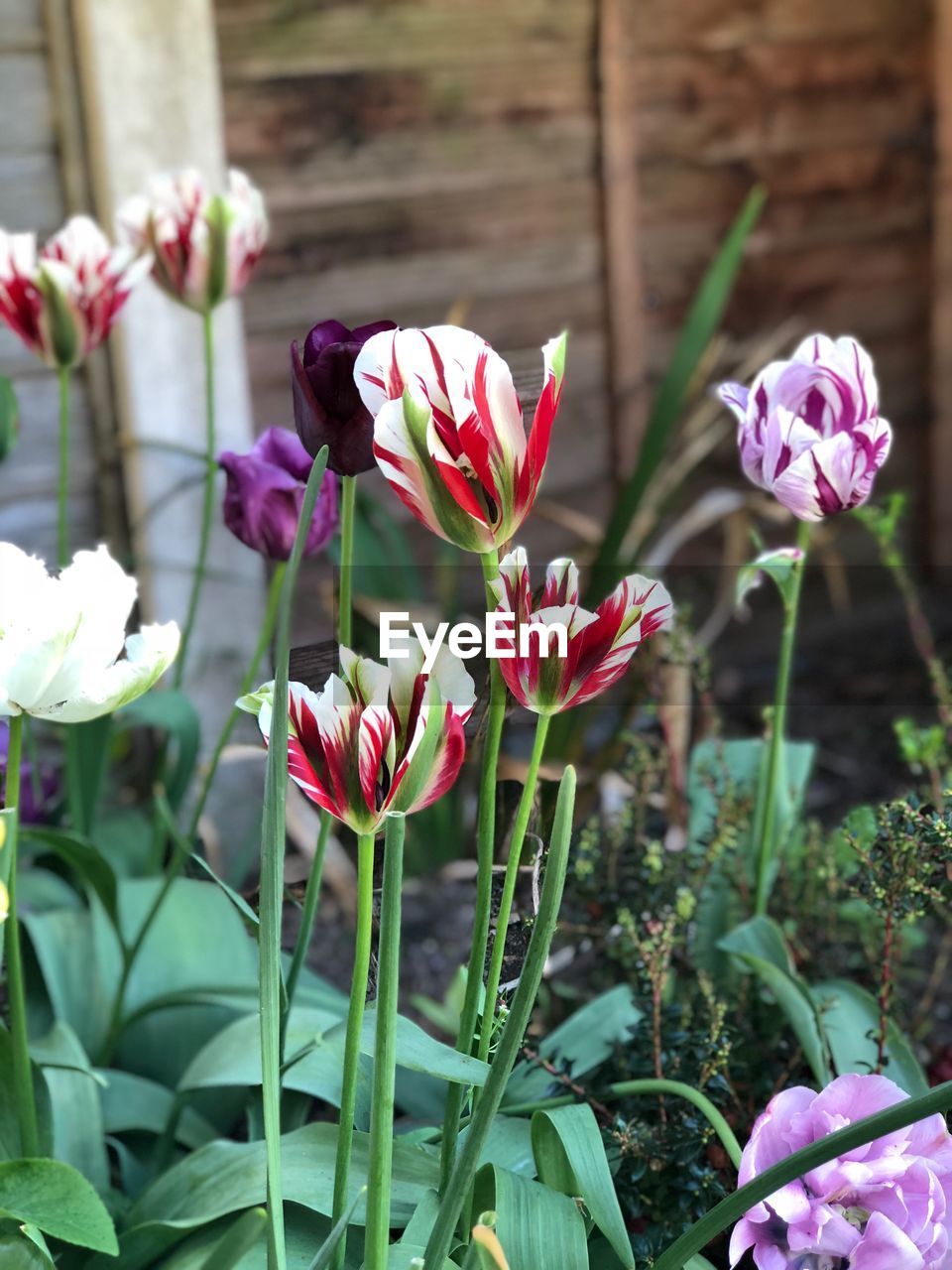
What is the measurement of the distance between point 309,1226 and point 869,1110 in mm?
313

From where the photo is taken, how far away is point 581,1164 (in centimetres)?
73

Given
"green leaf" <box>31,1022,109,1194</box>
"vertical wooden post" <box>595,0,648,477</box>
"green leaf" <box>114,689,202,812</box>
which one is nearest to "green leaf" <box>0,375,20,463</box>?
"green leaf" <box>114,689,202,812</box>

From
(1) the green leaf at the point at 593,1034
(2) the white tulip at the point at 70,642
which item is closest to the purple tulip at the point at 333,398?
(2) the white tulip at the point at 70,642

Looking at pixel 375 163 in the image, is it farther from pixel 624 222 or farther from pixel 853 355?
pixel 853 355

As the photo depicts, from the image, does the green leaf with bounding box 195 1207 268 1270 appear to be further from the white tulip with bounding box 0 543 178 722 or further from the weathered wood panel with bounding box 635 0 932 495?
the weathered wood panel with bounding box 635 0 932 495

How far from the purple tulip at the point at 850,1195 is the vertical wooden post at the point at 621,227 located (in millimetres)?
2019

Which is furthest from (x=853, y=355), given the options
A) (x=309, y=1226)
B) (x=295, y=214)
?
(x=295, y=214)

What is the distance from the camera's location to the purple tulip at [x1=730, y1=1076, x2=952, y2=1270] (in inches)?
26.8

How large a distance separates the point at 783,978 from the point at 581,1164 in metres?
0.26

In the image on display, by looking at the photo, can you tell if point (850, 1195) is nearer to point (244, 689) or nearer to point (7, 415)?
point (244, 689)

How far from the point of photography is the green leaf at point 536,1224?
716mm

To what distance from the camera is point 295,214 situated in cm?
226

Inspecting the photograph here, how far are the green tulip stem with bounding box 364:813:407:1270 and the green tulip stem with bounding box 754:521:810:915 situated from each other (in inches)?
13.7

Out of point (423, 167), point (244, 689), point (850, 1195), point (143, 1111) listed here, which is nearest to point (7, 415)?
point (244, 689)
